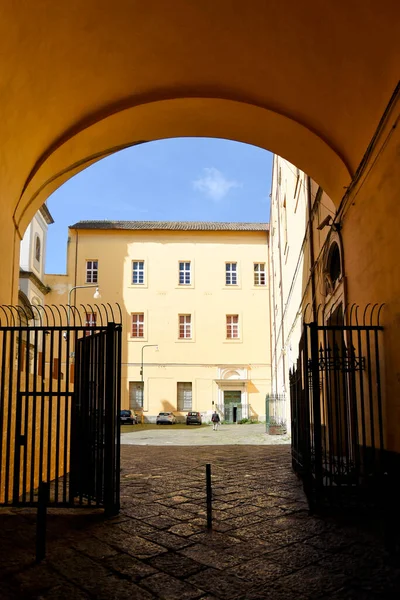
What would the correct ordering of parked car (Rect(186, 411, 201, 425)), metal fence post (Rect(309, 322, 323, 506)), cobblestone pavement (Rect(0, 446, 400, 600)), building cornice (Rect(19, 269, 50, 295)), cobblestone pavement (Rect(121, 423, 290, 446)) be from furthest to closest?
parked car (Rect(186, 411, 201, 425))
building cornice (Rect(19, 269, 50, 295))
cobblestone pavement (Rect(121, 423, 290, 446))
metal fence post (Rect(309, 322, 323, 506))
cobblestone pavement (Rect(0, 446, 400, 600))

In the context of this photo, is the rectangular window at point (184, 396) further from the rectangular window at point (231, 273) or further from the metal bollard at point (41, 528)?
the metal bollard at point (41, 528)

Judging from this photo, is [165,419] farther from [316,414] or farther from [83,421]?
[316,414]

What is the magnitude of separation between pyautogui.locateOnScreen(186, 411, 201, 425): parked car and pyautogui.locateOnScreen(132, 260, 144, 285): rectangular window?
Answer: 32.8ft

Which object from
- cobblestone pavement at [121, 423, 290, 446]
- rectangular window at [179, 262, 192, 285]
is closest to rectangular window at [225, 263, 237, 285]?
rectangular window at [179, 262, 192, 285]

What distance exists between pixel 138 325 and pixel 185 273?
5.09 meters

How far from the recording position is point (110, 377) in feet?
22.5

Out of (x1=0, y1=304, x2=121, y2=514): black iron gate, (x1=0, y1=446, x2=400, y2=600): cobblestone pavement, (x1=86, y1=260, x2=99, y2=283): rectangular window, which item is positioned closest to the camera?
(x1=0, y1=446, x2=400, y2=600): cobblestone pavement

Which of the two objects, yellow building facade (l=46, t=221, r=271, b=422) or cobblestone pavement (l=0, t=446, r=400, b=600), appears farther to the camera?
yellow building facade (l=46, t=221, r=271, b=422)

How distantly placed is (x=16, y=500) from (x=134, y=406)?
107ft

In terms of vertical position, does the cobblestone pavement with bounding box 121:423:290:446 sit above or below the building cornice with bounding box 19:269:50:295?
below

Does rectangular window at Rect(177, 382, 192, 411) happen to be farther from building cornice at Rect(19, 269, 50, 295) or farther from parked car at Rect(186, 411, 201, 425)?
building cornice at Rect(19, 269, 50, 295)

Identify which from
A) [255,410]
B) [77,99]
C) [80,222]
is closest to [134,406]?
[255,410]

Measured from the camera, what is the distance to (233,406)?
1542 inches

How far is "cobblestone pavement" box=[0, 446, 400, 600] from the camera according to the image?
13.7ft
